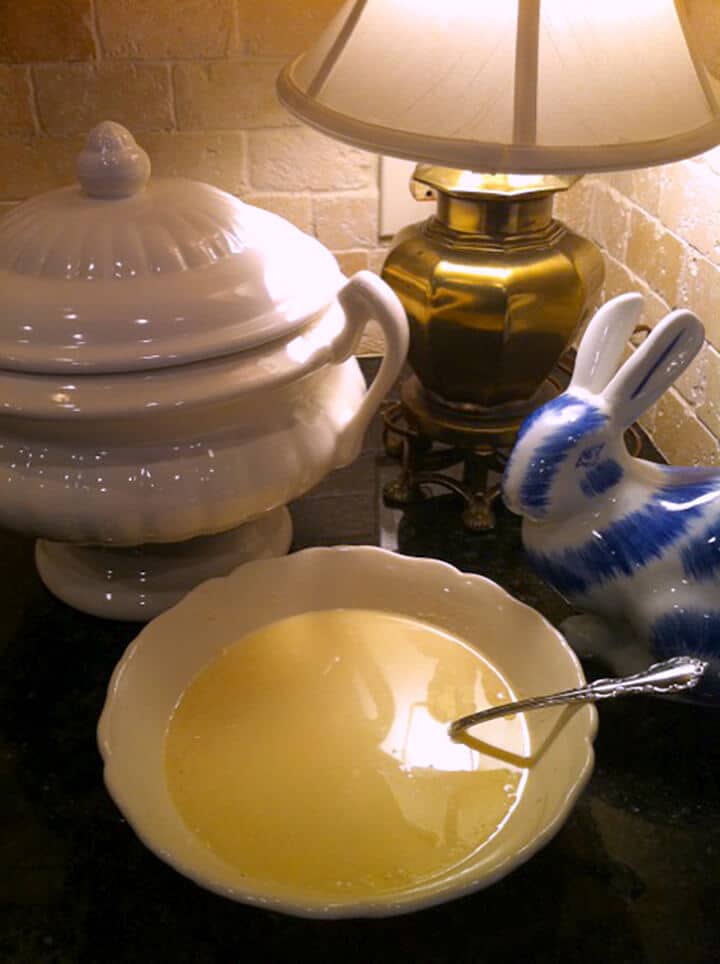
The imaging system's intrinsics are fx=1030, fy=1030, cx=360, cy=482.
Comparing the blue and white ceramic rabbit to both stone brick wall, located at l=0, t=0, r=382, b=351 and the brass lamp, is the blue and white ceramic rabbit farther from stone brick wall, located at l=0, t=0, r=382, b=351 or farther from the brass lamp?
stone brick wall, located at l=0, t=0, r=382, b=351

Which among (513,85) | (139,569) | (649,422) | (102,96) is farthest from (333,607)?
(102,96)

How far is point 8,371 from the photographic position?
641 millimetres

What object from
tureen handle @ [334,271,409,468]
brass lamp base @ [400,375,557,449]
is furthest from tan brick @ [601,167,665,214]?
tureen handle @ [334,271,409,468]

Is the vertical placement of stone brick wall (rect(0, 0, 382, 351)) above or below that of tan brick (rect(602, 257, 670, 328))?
above

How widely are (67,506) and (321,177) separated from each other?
55cm

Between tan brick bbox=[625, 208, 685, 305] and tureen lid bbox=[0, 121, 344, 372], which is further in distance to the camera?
tan brick bbox=[625, 208, 685, 305]

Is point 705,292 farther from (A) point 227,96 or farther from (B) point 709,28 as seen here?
(A) point 227,96

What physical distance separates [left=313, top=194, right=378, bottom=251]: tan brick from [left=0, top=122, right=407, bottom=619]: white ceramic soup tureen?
1.19 ft

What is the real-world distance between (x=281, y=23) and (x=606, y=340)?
52 cm

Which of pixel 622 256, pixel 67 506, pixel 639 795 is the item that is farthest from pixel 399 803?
pixel 622 256

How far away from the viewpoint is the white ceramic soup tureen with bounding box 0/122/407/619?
24.9 inches

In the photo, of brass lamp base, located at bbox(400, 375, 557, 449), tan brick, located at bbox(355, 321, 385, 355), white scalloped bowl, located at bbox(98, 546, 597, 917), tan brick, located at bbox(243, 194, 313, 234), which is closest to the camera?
white scalloped bowl, located at bbox(98, 546, 597, 917)

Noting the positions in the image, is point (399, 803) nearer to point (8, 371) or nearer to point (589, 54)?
point (8, 371)

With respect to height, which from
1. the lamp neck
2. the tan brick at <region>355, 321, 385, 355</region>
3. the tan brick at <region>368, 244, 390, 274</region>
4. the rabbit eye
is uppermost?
the lamp neck
